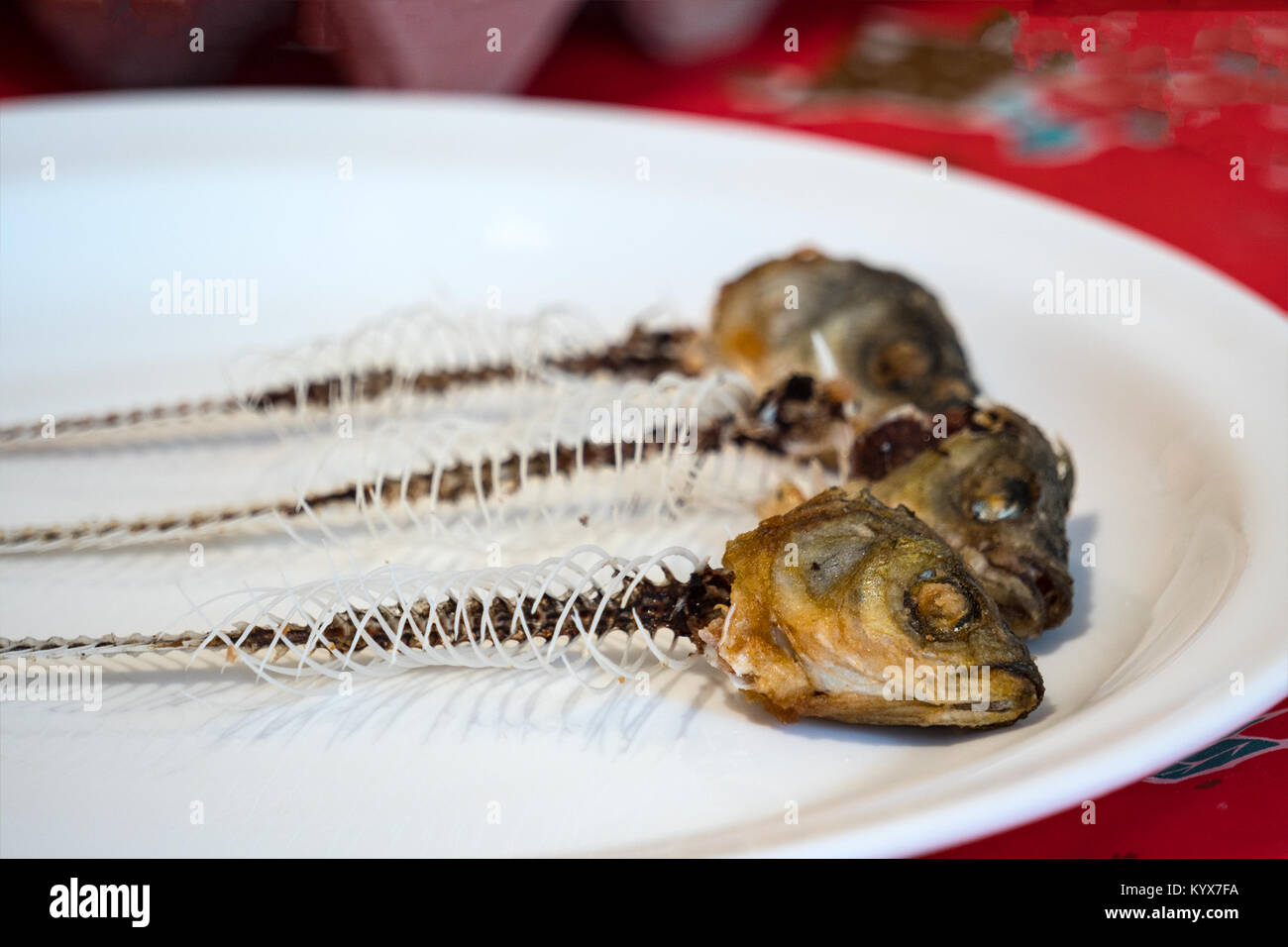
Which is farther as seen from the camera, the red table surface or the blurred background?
the blurred background

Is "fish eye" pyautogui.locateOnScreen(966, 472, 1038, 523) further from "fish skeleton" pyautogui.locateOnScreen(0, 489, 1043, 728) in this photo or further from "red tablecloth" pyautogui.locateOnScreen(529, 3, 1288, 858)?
"red tablecloth" pyautogui.locateOnScreen(529, 3, 1288, 858)

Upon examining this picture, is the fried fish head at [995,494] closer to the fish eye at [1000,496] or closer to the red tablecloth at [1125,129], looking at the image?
the fish eye at [1000,496]

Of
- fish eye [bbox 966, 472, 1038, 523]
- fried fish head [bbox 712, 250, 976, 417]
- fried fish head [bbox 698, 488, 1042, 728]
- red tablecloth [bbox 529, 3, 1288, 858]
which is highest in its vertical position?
red tablecloth [bbox 529, 3, 1288, 858]

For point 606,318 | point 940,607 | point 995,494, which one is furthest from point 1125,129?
point 940,607

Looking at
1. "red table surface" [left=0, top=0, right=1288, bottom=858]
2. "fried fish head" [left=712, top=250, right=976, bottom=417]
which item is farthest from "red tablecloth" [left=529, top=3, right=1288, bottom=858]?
"fried fish head" [left=712, top=250, right=976, bottom=417]

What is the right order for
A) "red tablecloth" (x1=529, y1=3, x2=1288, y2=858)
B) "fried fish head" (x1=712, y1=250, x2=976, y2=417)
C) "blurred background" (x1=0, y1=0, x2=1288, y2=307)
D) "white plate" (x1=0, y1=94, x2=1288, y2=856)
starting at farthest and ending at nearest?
"blurred background" (x1=0, y1=0, x2=1288, y2=307)
"red tablecloth" (x1=529, y1=3, x2=1288, y2=858)
"fried fish head" (x1=712, y1=250, x2=976, y2=417)
"white plate" (x1=0, y1=94, x2=1288, y2=856)

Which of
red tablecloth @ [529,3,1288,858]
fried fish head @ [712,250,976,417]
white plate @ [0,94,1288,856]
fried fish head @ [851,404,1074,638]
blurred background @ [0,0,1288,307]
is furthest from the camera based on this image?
blurred background @ [0,0,1288,307]

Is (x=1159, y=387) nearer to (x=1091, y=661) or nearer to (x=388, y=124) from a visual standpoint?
(x=1091, y=661)
